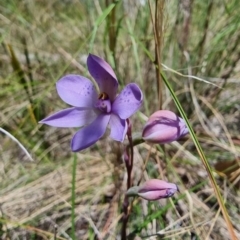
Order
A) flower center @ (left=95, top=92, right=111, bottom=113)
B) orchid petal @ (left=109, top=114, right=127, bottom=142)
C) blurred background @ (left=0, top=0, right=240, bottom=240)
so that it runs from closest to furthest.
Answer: orchid petal @ (left=109, top=114, right=127, bottom=142)
flower center @ (left=95, top=92, right=111, bottom=113)
blurred background @ (left=0, top=0, right=240, bottom=240)

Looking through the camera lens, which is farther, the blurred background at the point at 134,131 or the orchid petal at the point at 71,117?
the blurred background at the point at 134,131

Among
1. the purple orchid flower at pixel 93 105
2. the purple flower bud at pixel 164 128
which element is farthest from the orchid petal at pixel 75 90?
the purple flower bud at pixel 164 128

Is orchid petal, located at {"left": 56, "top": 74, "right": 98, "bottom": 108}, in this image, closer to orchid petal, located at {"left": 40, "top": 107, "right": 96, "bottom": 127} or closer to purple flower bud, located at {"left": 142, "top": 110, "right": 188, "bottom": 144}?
orchid petal, located at {"left": 40, "top": 107, "right": 96, "bottom": 127}

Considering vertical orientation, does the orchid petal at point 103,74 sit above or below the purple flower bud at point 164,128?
above

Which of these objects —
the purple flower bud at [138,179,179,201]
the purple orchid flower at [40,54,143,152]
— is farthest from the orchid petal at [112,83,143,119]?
the purple flower bud at [138,179,179,201]

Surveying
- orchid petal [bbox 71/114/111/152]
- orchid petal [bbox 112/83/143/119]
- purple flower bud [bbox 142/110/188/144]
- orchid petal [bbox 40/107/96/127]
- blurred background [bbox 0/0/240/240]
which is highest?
orchid petal [bbox 112/83/143/119]

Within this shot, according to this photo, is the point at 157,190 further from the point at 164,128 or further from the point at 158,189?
the point at 164,128

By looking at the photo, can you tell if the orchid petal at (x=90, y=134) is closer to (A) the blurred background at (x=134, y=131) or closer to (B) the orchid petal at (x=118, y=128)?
(B) the orchid petal at (x=118, y=128)
